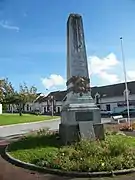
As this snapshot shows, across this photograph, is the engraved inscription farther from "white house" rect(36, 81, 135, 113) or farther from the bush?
"white house" rect(36, 81, 135, 113)

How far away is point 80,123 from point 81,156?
2965 mm

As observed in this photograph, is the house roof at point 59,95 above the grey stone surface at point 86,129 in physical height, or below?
above

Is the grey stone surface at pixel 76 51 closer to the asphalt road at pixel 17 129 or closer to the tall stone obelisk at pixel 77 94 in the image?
the tall stone obelisk at pixel 77 94

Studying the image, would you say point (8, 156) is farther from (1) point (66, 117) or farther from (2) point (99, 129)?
(2) point (99, 129)

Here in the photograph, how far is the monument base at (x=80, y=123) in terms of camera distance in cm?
1227

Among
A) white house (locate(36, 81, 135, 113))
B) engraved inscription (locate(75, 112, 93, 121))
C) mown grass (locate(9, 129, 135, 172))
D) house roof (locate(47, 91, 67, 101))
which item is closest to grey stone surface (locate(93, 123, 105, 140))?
engraved inscription (locate(75, 112, 93, 121))

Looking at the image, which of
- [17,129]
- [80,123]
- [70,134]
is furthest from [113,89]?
[70,134]

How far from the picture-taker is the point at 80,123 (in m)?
12.5

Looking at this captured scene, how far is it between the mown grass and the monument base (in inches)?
27.5

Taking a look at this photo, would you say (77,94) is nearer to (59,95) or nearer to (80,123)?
(80,123)

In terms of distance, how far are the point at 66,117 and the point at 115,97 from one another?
5983 cm

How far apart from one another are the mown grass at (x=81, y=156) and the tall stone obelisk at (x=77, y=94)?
0.99 m

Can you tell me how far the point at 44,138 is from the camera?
13523 millimetres

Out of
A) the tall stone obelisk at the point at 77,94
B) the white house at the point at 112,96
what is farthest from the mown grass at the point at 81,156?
the white house at the point at 112,96
